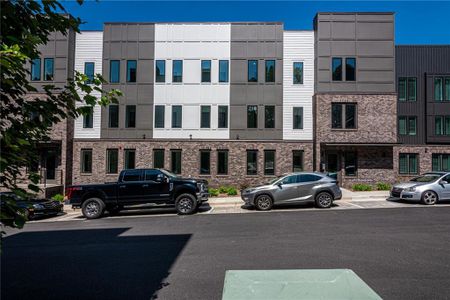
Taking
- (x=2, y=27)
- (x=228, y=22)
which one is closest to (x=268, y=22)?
(x=228, y=22)

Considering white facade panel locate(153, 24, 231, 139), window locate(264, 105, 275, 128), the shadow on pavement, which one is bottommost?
the shadow on pavement

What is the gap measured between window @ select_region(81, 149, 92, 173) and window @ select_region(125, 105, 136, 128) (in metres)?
3.29

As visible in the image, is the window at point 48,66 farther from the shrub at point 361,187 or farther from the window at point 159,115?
the shrub at point 361,187

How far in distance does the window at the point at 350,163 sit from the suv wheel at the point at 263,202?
355 inches

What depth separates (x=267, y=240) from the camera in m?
8.71

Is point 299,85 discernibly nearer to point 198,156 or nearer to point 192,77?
point 192,77

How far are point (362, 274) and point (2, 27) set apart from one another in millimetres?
6422

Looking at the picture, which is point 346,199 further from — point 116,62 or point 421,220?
point 116,62

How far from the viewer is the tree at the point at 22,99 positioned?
2783 mm

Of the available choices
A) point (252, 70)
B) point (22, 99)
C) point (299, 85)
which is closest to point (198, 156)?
point (252, 70)

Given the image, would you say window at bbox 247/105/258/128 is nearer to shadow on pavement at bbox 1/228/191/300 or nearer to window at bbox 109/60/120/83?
window at bbox 109/60/120/83

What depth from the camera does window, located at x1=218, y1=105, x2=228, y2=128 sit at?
22.1 metres

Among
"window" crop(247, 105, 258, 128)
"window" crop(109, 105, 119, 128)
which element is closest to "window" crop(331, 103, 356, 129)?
"window" crop(247, 105, 258, 128)

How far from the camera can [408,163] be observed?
22.9 meters
